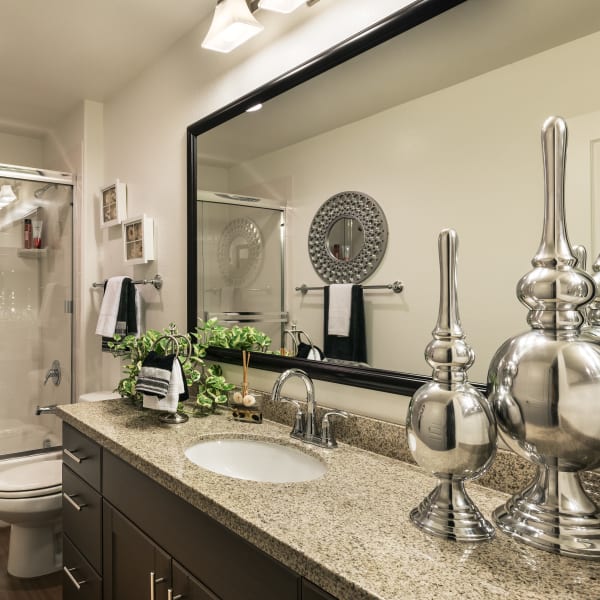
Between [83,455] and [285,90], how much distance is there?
144cm

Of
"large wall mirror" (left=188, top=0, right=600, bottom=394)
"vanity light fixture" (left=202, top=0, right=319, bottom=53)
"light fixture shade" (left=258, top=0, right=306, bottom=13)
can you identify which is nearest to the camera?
"large wall mirror" (left=188, top=0, right=600, bottom=394)

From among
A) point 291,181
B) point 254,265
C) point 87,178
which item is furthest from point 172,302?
point 87,178

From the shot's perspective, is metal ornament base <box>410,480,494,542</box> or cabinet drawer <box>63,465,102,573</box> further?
cabinet drawer <box>63,465,102,573</box>

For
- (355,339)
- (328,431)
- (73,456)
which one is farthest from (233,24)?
(73,456)

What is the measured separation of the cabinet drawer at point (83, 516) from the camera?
5.30 ft

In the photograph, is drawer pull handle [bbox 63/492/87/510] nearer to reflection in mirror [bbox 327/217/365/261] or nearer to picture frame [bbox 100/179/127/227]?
reflection in mirror [bbox 327/217/365/261]

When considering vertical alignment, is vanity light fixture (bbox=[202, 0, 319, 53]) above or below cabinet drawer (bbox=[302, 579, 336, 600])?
above

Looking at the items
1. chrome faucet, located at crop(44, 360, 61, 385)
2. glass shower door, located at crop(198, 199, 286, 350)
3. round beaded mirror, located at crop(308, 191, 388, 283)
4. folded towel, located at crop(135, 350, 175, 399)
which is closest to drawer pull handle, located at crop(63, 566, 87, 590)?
folded towel, located at crop(135, 350, 175, 399)

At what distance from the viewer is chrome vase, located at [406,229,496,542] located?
0.85 m

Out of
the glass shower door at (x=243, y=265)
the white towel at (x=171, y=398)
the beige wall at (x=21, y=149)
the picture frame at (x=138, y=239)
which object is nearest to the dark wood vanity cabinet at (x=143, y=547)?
the white towel at (x=171, y=398)

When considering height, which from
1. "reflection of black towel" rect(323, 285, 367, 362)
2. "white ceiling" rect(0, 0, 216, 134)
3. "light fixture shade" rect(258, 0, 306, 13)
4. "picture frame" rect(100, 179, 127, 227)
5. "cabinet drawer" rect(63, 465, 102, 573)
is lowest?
"cabinet drawer" rect(63, 465, 102, 573)

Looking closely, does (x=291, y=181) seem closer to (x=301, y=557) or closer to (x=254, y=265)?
(x=254, y=265)

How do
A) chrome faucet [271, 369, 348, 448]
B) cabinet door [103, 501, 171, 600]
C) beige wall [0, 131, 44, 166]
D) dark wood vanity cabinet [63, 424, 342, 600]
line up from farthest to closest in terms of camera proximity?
beige wall [0, 131, 44, 166] → chrome faucet [271, 369, 348, 448] → cabinet door [103, 501, 171, 600] → dark wood vanity cabinet [63, 424, 342, 600]

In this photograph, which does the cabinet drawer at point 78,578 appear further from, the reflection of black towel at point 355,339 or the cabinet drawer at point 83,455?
the reflection of black towel at point 355,339
